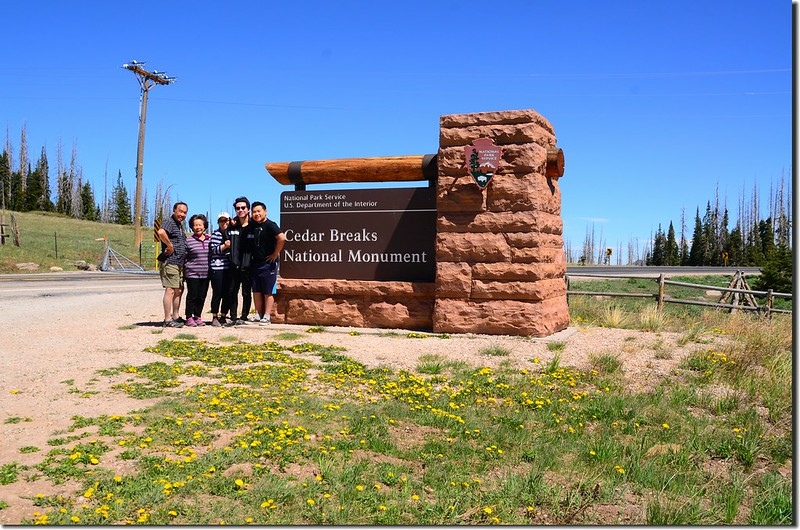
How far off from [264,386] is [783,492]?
13.9 ft

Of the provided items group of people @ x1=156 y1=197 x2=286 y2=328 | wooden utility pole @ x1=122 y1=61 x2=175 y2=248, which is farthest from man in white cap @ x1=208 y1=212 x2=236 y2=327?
wooden utility pole @ x1=122 y1=61 x2=175 y2=248

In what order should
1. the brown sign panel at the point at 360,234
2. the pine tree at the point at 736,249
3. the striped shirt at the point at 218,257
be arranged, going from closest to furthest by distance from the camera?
the brown sign panel at the point at 360,234 → the striped shirt at the point at 218,257 → the pine tree at the point at 736,249

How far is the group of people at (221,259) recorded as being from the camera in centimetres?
1060

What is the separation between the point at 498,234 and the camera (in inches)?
385

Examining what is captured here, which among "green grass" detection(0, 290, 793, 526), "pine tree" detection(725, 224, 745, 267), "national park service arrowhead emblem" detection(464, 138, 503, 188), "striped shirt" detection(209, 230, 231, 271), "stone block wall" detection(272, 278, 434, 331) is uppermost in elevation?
"pine tree" detection(725, 224, 745, 267)

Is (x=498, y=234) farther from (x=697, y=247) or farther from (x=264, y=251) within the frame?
(x=697, y=247)

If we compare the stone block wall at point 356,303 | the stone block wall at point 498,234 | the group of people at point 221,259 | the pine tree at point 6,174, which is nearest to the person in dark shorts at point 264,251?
the group of people at point 221,259

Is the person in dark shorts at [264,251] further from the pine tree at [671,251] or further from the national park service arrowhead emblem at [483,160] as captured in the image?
the pine tree at [671,251]

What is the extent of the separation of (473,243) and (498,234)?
373 mm

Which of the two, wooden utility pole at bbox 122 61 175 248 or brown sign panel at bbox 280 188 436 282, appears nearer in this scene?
brown sign panel at bbox 280 188 436 282

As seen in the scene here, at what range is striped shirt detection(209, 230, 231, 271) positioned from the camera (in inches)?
425

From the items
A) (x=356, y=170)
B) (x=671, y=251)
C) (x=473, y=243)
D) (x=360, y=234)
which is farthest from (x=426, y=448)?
(x=671, y=251)

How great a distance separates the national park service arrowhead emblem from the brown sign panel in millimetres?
970

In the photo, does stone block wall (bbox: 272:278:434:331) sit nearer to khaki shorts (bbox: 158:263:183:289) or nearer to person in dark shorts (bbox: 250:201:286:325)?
person in dark shorts (bbox: 250:201:286:325)
